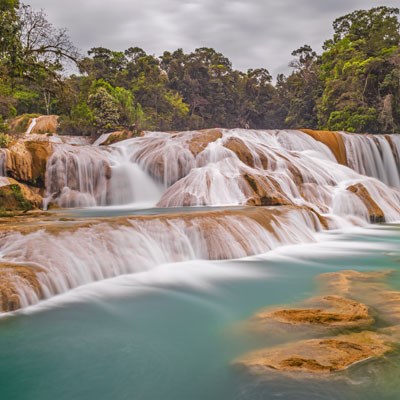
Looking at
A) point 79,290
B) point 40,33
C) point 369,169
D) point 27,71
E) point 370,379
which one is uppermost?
point 40,33

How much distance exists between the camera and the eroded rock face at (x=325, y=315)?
463 cm

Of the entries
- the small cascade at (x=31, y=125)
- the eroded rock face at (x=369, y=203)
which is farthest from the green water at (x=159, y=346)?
the small cascade at (x=31, y=125)

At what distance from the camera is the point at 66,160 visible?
16.1 m

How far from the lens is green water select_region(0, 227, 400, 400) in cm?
343

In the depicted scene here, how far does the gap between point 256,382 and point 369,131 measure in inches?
1149

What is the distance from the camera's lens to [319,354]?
3789mm

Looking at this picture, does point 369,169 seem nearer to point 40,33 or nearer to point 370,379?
point 40,33

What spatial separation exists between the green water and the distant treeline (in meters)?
5.99

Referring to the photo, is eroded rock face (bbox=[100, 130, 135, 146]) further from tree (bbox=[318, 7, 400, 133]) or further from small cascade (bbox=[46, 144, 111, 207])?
tree (bbox=[318, 7, 400, 133])

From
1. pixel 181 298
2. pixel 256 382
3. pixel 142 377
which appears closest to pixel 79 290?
pixel 181 298

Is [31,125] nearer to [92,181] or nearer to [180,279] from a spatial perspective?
[92,181]

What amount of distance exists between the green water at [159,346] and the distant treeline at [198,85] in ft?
19.7

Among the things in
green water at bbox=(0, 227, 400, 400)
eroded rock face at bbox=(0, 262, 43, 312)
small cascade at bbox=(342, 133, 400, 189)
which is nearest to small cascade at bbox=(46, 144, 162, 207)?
green water at bbox=(0, 227, 400, 400)

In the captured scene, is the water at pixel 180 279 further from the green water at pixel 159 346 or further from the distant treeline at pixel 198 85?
the distant treeline at pixel 198 85
